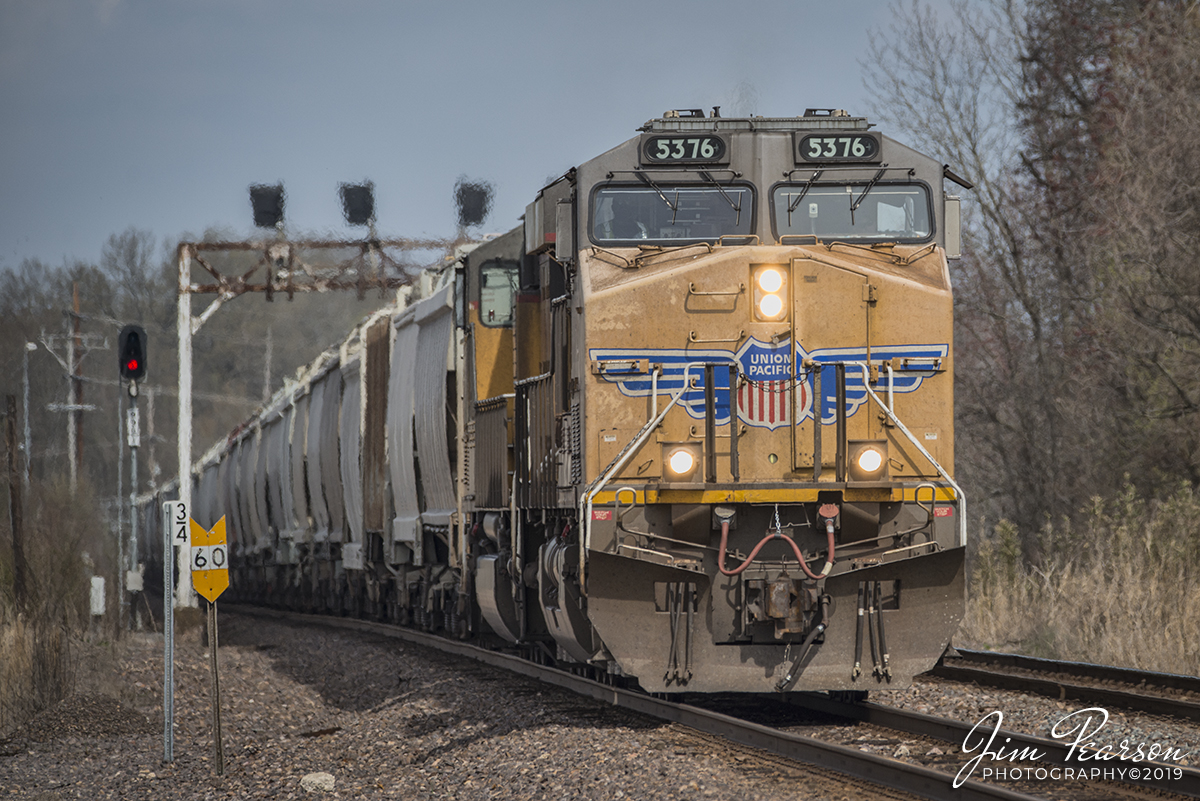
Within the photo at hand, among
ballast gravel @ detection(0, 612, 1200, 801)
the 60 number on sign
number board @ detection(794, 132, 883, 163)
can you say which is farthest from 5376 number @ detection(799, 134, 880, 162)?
the 60 number on sign

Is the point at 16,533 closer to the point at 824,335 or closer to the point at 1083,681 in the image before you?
the point at 824,335

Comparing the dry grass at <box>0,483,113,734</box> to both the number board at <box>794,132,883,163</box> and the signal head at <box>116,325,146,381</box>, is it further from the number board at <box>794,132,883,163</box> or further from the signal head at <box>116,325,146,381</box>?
the number board at <box>794,132,883,163</box>

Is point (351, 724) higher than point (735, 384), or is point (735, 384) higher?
point (735, 384)

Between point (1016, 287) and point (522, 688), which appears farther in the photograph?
point (1016, 287)

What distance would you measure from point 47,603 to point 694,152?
13278 mm

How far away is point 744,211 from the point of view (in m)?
8.96

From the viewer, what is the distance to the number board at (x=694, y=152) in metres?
8.96

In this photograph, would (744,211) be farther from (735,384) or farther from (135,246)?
(135,246)

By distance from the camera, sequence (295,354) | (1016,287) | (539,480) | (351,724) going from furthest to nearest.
A: (295,354)
(1016,287)
(351,724)
(539,480)

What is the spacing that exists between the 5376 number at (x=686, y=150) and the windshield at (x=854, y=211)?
1.63ft

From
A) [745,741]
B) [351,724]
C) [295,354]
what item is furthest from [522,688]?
[295,354]

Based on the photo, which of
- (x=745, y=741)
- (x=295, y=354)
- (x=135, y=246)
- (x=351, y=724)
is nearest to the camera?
(x=745, y=741)

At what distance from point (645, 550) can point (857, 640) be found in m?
1.49

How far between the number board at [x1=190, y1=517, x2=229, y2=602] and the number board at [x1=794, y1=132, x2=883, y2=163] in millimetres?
4999
